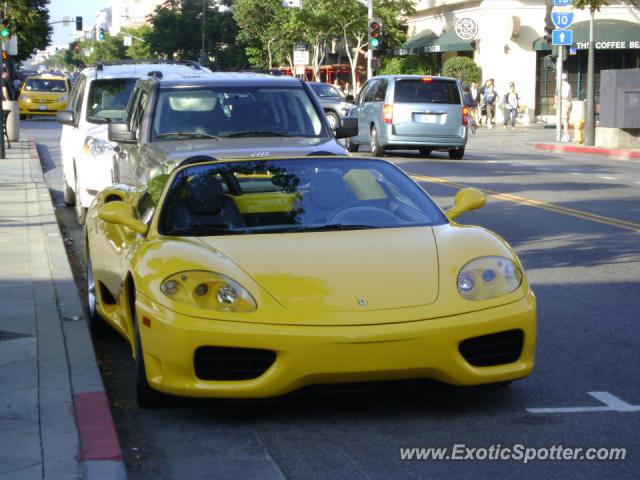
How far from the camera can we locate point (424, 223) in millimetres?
6602

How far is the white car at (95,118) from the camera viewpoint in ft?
44.7

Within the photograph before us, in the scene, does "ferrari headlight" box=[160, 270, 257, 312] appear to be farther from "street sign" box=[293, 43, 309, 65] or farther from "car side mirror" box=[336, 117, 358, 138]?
"street sign" box=[293, 43, 309, 65]

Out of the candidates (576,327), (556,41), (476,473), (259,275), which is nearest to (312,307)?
(259,275)

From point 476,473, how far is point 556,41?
92.0 feet

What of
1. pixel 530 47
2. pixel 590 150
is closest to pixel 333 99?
pixel 590 150

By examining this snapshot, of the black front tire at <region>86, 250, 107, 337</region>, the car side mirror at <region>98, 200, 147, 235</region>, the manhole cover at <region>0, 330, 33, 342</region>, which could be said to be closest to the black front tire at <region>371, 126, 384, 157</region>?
the black front tire at <region>86, 250, 107, 337</region>

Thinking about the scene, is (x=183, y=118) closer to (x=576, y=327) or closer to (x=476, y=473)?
(x=576, y=327)

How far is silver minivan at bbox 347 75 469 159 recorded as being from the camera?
25938 millimetres

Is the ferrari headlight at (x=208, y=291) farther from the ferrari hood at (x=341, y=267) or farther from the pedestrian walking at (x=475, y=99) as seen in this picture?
the pedestrian walking at (x=475, y=99)

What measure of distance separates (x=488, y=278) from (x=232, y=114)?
549 cm

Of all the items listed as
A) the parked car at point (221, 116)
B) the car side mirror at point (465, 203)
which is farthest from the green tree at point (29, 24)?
→ the car side mirror at point (465, 203)

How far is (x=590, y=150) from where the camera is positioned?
29516 millimetres

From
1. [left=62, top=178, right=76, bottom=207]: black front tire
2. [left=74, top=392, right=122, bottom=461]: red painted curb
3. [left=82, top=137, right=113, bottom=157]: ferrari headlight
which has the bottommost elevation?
[left=74, top=392, right=122, bottom=461]: red painted curb

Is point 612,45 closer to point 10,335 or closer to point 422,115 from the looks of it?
point 422,115
